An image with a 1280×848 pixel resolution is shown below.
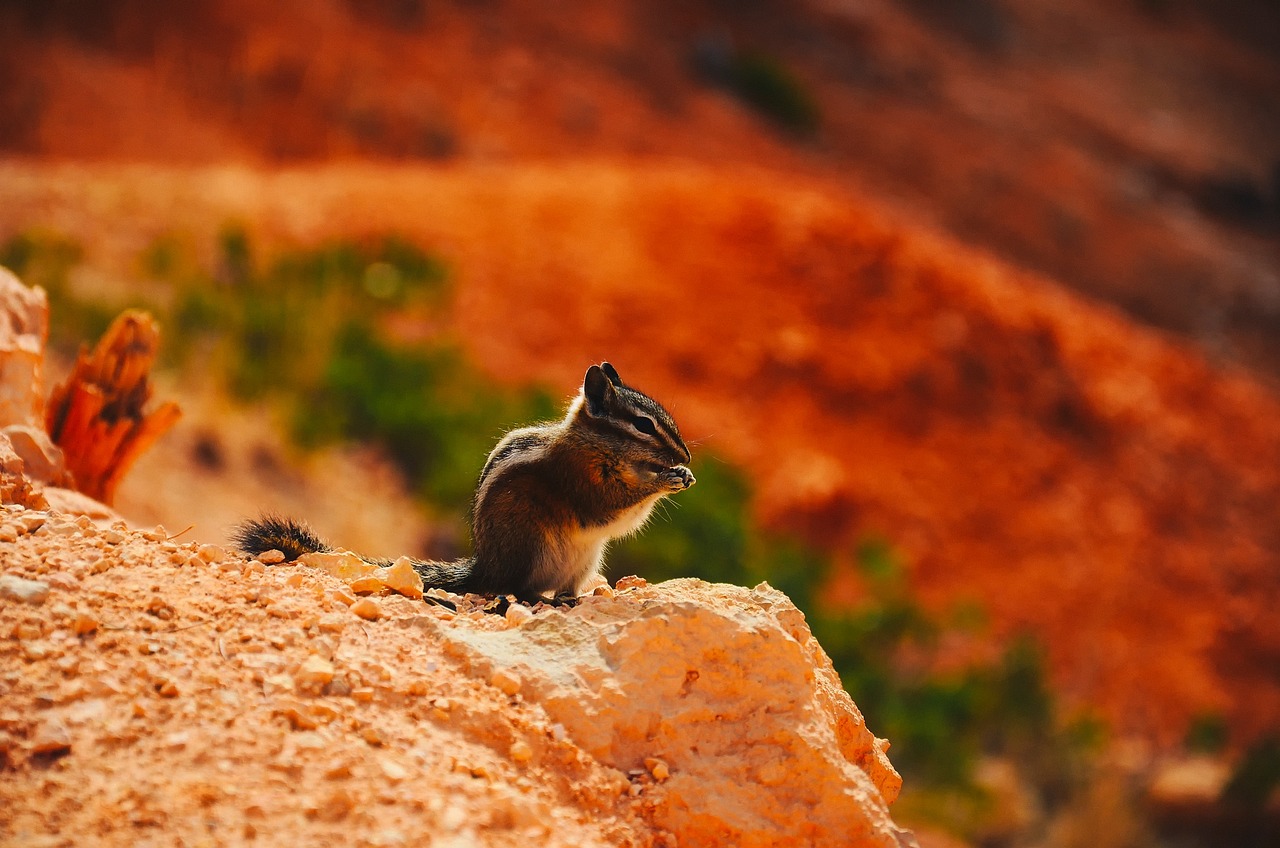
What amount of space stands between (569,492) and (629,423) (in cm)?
47

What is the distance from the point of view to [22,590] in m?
4.21

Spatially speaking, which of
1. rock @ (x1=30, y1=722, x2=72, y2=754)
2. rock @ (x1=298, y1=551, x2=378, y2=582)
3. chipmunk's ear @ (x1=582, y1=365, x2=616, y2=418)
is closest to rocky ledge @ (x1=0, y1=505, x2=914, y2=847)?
rock @ (x1=30, y1=722, x2=72, y2=754)

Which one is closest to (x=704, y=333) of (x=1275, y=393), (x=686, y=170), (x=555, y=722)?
(x=686, y=170)

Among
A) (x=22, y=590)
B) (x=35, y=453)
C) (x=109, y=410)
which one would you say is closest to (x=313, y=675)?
(x=22, y=590)

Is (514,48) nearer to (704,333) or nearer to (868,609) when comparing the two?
(704,333)

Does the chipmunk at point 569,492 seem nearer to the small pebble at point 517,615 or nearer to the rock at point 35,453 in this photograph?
the small pebble at point 517,615

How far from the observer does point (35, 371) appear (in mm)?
6605

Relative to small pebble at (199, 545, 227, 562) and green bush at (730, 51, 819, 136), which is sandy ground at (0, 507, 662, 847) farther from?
green bush at (730, 51, 819, 136)

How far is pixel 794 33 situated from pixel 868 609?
24.2 m

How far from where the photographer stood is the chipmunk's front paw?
6203 millimetres

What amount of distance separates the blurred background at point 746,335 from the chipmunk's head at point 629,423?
298 inches

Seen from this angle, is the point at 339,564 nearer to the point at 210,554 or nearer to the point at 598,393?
the point at 210,554

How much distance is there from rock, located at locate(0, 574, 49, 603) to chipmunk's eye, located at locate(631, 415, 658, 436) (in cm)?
289

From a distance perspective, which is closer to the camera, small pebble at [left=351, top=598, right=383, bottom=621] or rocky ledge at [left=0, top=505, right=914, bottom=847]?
rocky ledge at [left=0, top=505, right=914, bottom=847]
